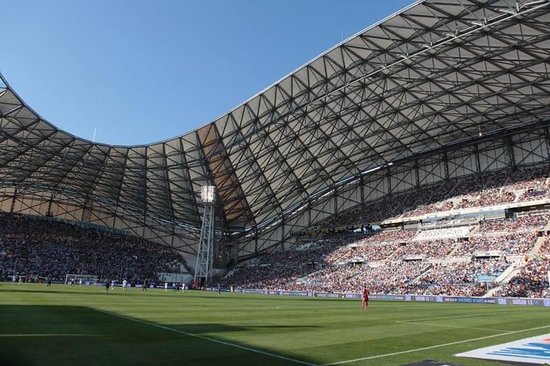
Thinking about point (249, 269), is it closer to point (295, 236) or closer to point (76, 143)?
point (295, 236)

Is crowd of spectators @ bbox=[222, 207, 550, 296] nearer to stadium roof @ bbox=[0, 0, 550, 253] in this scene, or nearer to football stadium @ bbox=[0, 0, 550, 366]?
football stadium @ bbox=[0, 0, 550, 366]

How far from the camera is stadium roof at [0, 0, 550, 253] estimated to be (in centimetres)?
3566

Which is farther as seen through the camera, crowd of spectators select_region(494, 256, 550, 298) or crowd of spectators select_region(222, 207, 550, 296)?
crowd of spectators select_region(222, 207, 550, 296)

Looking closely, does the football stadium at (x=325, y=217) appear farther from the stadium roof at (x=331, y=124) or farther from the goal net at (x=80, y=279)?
the goal net at (x=80, y=279)

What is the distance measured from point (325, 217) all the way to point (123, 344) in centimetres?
6659

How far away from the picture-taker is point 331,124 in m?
53.8

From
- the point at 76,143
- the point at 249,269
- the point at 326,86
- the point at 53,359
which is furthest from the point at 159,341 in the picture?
the point at 249,269

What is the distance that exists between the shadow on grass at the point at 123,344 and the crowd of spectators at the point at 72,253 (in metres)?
54.9

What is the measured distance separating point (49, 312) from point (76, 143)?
4156 centimetres

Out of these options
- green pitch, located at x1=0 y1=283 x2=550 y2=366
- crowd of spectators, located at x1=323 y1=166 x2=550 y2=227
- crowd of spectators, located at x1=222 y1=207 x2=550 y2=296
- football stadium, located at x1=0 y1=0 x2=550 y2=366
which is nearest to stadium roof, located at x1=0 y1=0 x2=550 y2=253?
football stadium, located at x1=0 y1=0 x2=550 y2=366

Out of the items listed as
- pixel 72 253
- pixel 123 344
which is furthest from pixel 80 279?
pixel 123 344

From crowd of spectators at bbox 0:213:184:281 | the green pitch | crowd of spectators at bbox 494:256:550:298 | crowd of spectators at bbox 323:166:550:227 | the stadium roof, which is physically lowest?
the green pitch

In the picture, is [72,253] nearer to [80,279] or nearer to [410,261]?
[80,279]

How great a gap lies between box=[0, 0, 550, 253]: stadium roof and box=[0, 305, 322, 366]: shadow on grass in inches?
1216
